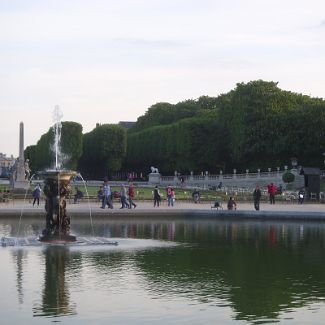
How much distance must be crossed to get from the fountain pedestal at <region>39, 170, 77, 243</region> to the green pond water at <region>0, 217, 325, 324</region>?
1267 mm

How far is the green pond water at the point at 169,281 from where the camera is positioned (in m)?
12.9

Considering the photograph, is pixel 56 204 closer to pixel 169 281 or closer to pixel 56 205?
pixel 56 205

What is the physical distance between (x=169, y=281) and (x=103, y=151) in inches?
3817

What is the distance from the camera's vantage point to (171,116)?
123750 mm

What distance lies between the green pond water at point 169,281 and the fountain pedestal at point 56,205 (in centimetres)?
127

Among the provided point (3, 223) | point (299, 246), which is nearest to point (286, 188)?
point (3, 223)

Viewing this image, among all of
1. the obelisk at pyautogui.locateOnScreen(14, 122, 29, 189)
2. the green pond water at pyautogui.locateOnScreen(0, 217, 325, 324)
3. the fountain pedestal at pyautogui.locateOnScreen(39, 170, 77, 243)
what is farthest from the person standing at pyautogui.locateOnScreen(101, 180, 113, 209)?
the obelisk at pyautogui.locateOnScreen(14, 122, 29, 189)

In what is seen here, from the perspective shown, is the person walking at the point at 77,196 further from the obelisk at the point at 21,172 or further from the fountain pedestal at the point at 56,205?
the fountain pedestal at the point at 56,205

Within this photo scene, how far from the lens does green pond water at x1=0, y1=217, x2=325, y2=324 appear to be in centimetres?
1290

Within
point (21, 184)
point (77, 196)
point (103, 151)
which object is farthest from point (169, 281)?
point (103, 151)

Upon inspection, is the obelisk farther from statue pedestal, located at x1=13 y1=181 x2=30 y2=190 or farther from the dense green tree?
the dense green tree

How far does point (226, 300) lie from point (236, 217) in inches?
840

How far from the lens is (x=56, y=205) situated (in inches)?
907

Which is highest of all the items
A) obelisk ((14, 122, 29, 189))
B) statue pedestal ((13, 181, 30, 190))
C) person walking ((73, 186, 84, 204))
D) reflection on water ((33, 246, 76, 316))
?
obelisk ((14, 122, 29, 189))
